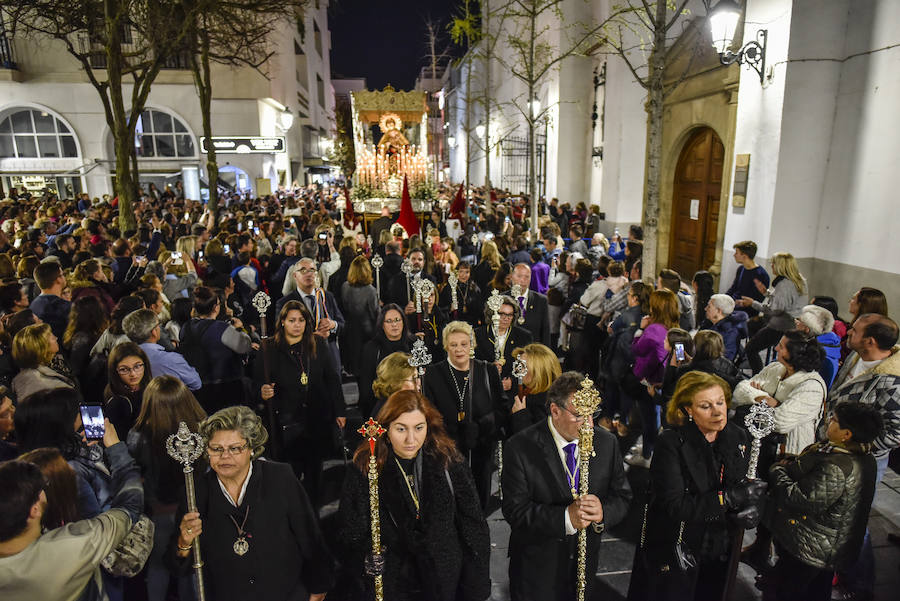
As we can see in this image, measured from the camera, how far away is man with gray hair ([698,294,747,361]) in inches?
208

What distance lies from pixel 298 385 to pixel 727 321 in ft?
13.0

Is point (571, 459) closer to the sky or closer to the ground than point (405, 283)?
closer to the ground

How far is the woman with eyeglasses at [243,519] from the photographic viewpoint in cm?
277

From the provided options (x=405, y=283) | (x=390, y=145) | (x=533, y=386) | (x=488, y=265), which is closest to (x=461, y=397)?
(x=533, y=386)

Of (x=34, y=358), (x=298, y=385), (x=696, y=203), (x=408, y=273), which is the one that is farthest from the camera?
(x=696, y=203)

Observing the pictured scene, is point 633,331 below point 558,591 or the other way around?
the other way around

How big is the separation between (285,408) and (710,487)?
318cm

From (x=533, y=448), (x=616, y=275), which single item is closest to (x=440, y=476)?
(x=533, y=448)

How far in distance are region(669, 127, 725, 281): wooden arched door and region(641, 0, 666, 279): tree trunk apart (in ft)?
16.4

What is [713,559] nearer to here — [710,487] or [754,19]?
[710,487]

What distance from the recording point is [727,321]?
213 inches

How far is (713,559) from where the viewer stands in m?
3.23

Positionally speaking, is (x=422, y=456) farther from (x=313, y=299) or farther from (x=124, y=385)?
(x=313, y=299)

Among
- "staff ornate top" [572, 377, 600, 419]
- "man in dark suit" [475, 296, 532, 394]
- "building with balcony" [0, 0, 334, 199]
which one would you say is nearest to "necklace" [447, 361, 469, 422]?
"man in dark suit" [475, 296, 532, 394]
